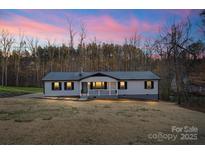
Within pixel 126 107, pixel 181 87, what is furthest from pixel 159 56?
pixel 126 107

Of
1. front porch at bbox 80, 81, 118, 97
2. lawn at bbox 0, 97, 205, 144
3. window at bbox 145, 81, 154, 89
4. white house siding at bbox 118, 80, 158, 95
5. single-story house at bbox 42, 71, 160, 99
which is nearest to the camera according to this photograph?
lawn at bbox 0, 97, 205, 144

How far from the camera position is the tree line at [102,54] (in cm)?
582

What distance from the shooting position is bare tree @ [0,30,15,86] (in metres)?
5.72

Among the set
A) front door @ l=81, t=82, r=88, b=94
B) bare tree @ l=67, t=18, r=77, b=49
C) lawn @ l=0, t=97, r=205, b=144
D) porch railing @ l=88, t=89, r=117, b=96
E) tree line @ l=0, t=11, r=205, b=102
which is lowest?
lawn @ l=0, t=97, r=205, b=144

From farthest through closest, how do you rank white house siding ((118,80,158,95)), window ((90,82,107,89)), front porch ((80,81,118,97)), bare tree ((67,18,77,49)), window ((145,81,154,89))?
window ((90,82,107,89)) → front porch ((80,81,118,97)) → white house siding ((118,80,158,95)) → window ((145,81,154,89)) → bare tree ((67,18,77,49))

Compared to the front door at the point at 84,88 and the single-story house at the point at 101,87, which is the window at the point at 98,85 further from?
the front door at the point at 84,88

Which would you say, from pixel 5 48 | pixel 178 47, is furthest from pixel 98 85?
pixel 5 48

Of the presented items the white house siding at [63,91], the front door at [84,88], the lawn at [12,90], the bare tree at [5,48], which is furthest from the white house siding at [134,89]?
the bare tree at [5,48]

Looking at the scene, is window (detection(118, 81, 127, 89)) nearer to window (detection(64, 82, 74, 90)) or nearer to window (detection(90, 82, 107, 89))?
window (detection(90, 82, 107, 89))

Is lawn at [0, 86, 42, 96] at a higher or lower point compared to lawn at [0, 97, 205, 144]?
higher

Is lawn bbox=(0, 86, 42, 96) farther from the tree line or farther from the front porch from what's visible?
the front porch

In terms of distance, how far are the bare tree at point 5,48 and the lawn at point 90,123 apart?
24.5 inches

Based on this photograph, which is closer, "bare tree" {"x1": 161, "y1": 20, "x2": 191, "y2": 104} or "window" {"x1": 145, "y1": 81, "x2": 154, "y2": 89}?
"bare tree" {"x1": 161, "y1": 20, "x2": 191, "y2": 104}

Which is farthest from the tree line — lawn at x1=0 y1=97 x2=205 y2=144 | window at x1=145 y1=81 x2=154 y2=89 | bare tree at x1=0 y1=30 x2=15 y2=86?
window at x1=145 y1=81 x2=154 y2=89
